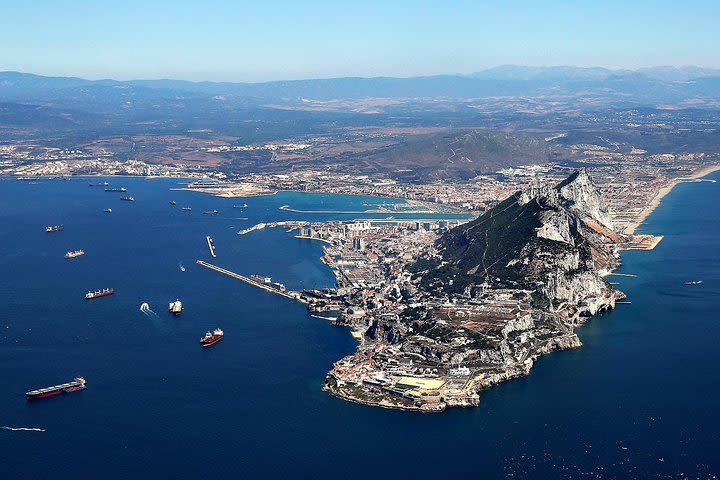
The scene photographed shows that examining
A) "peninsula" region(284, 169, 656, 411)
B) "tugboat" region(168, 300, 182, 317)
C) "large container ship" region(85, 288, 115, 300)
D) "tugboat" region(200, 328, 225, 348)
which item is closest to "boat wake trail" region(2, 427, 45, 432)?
"tugboat" region(200, 328, 225, 348)

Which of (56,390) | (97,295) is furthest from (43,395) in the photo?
(97,295)

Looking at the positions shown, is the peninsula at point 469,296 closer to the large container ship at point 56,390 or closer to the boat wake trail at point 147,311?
the boat wake trail at point 147,311

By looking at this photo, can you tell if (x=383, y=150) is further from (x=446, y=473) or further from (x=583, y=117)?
(x=446, y=473)

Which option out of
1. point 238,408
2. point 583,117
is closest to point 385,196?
point 238,408

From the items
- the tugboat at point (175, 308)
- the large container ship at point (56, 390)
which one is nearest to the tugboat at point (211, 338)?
the tugboat at point (175, 308)

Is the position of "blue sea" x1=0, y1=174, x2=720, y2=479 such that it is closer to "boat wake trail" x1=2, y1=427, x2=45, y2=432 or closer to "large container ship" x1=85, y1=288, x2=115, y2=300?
"boat wake trail" x1=2, y1=427, x2=45, y2=432

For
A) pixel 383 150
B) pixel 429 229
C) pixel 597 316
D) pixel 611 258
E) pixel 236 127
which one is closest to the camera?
pixel 597 316
